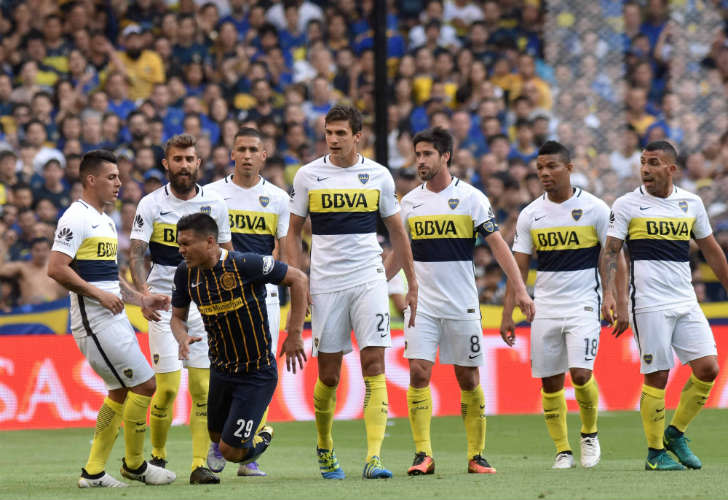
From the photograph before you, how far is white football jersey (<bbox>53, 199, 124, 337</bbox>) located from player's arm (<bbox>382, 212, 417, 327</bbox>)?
1964 millimetres

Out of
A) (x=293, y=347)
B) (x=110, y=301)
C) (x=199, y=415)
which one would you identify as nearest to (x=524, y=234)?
(x=293, y=347)

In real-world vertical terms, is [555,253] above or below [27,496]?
above

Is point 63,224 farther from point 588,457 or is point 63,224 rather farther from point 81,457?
point 588,457

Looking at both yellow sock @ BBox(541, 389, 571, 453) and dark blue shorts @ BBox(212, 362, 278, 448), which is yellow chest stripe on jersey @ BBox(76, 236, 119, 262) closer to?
dark blue shorts @ BBox(212, 362, 278, 448)

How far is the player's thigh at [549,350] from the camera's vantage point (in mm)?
8828

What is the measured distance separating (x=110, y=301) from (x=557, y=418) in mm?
3482

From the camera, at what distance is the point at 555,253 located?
8828 millimetres

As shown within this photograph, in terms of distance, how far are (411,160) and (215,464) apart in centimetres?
828

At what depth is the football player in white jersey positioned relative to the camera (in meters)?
8.72

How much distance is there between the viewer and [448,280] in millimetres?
8445

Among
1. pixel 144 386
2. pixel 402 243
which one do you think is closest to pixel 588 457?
pixel 402 243

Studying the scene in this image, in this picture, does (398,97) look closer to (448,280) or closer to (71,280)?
(448,280)

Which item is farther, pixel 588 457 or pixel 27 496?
pixel 588 457

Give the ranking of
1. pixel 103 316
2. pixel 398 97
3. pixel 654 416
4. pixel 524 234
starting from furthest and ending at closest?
pixel 398 97 → pixel 524 234 → pixel 654 416 → pixel 103 316
